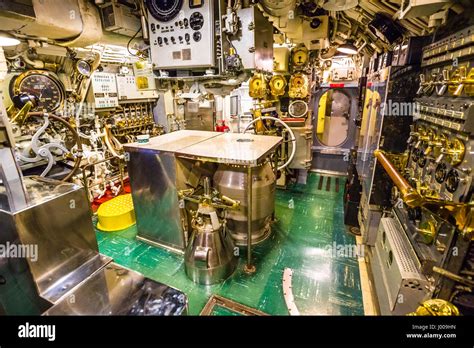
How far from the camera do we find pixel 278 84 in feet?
17.0

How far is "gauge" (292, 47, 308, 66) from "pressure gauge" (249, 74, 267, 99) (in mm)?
843

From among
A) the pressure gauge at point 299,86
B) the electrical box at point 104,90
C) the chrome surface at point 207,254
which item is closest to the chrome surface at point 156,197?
the chrome surface at point 207,254

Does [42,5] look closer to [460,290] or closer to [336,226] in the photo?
[460,290]

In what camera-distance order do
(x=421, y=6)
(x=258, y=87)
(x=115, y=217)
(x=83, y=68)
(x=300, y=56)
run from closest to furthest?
(x=421, y=6), (x=115, y=217), (x=83, y=68), (x=258, y=87), (x=300, y=56)

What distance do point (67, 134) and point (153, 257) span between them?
122 inches

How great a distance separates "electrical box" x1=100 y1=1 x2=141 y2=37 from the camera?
10.3 feet

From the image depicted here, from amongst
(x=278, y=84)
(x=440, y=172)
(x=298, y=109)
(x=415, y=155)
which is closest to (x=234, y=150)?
(x=415, y=155)

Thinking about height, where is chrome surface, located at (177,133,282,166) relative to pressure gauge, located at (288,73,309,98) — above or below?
below

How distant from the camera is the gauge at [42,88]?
12.6ft

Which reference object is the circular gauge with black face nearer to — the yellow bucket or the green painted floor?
the yellow bucket

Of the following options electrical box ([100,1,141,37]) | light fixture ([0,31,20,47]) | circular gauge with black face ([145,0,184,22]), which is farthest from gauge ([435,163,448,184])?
light fixture ([0,31,20,47])

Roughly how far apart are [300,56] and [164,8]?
3251 mm

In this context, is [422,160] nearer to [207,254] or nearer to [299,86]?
[207,254]

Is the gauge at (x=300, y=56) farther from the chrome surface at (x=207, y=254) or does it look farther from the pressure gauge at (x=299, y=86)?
the chrome surface at (x=207, y=254)
